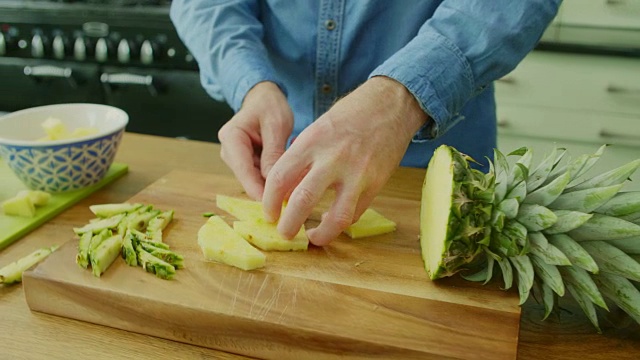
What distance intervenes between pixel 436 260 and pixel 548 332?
0.69 ft

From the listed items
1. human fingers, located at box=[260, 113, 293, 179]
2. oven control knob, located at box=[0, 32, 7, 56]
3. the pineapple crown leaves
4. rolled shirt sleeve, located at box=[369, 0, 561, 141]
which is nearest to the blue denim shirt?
rolled shirt sleeve, located at box=[369, 0, 561, 141]

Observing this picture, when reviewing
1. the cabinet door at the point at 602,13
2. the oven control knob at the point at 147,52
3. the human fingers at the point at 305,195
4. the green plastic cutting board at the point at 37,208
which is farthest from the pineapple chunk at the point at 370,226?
the cabinet door at the point at 602,13

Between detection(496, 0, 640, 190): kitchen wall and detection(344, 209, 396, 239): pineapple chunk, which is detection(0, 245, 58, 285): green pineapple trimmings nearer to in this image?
detection(344, 209, 396, 239): pineapple chunk

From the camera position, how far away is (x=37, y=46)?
2.94 m

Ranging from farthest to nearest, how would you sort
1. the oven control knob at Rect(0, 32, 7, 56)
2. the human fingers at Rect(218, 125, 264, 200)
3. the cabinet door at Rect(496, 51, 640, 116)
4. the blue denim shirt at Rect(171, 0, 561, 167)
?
the oven control knob at Rect(0, 32, 7, 56) → the cabinet door at Rect(496, 51, 640, 116) → the human fingers at Rect(218, 125, 264, 200) → the blue denim shirt at Rect(171, 0, 561, 167)

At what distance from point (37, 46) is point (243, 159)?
82.9 inches

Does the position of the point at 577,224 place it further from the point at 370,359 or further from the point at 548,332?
the point at 370,359

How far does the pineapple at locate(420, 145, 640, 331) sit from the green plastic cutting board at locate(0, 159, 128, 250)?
0.85 m

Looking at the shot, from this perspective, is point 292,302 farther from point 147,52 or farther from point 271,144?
point 147,52

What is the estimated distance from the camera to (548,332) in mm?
987

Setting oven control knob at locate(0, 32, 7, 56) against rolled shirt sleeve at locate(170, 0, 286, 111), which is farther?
oven control knob at locate(0, 32, 7, 56)

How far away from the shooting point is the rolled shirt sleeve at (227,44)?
150 centimetres

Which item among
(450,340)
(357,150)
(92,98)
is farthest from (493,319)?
(92,98)

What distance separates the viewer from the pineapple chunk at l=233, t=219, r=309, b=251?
1134mm
